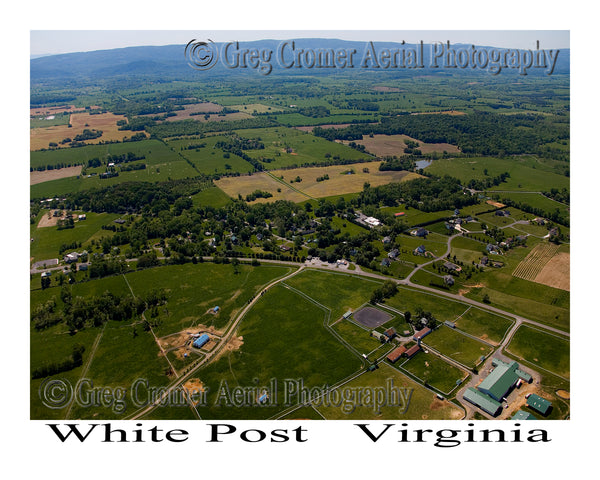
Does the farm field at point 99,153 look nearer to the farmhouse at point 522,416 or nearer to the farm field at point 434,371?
the farm field at point 434,371

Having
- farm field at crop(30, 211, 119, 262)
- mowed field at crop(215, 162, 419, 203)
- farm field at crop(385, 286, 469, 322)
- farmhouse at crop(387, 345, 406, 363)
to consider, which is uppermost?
mowed field at crop(215, 162, 419, 203)

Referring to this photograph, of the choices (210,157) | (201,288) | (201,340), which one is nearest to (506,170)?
(210,157)

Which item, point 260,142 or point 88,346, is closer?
point 88,346

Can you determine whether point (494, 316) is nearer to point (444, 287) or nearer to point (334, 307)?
point (444, 287)

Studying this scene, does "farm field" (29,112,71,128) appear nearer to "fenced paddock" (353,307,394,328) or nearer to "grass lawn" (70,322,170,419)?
"grass lawn" (70,322,170,419)

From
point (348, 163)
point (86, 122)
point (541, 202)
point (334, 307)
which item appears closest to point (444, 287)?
point (334, 307)

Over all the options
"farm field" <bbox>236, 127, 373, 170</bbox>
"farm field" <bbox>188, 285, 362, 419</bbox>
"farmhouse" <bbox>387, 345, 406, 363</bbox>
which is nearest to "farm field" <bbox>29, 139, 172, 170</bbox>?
"farm field" <bbox>236, 127, 373, 170</bbox>
